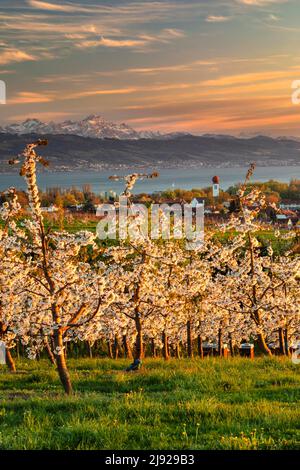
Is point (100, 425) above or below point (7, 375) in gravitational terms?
above

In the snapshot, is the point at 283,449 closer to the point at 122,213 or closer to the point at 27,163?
the point at 27,163

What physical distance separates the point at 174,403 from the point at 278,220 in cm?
10616

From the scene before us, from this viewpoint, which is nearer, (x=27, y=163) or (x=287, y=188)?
(x=27, y=163)

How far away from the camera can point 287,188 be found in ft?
598

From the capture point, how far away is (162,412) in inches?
466

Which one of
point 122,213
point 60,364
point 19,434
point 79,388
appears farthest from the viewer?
point 122,213

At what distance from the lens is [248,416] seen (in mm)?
11602

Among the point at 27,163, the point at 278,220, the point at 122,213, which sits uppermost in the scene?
the point at 27,163

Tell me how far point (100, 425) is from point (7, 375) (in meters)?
10.6

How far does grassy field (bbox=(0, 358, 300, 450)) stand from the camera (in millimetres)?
9797

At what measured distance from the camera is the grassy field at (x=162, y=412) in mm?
9797
